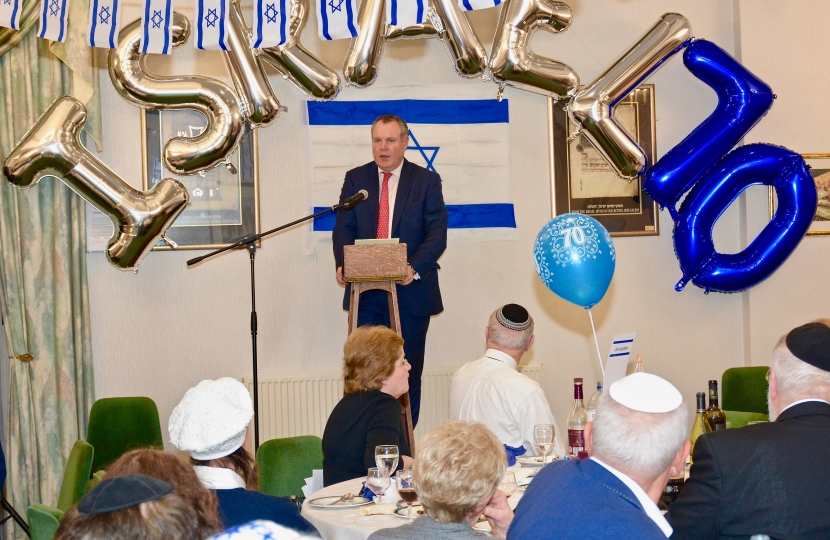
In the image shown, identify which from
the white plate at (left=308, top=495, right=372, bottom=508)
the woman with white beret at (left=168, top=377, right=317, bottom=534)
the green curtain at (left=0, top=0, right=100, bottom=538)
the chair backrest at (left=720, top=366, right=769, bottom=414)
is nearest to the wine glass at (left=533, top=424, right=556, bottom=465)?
the white plate at (left=308, top=495, right=372, bottom=508)

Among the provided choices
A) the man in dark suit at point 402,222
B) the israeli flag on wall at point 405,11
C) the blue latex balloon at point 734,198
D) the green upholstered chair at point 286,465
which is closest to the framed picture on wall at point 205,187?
the man in dark suit at point 402,222

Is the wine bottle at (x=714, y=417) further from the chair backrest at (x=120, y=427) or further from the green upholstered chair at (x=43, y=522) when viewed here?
the chair backrest at (x=120, y=427)

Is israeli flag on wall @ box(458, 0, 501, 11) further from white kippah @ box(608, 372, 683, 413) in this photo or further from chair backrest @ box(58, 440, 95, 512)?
white kippah @ box(608, 372, 683, 413)

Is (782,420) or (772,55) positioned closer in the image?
(782,420)

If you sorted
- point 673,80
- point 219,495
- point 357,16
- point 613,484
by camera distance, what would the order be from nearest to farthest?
Result: 1. point 613,484
2. point 219,495
3. point 357,16
4. point 673,80

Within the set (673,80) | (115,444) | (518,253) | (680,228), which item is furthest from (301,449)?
(673,80)

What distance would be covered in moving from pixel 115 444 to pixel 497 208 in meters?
2.83

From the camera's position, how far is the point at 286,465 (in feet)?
12.3

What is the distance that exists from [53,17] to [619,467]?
407 cm

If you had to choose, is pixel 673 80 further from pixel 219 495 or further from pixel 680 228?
pixel 219 495

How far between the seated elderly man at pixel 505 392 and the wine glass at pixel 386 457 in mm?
835

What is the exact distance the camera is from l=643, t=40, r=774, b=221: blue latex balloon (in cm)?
563

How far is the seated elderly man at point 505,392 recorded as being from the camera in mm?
3734

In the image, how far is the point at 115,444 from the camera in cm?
492
